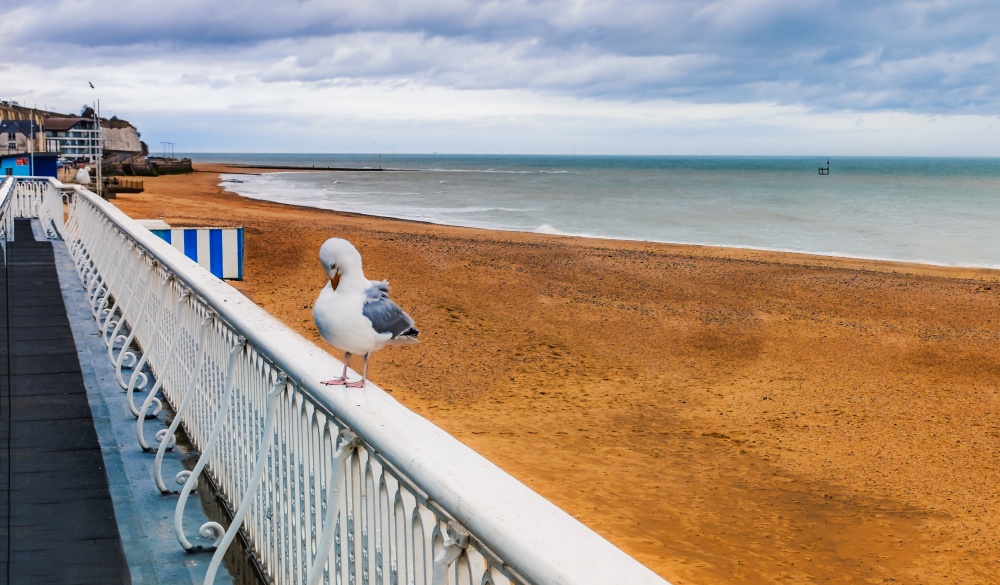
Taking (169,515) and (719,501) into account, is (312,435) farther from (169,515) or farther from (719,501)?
(719,501)

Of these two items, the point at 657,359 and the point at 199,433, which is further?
the point at 657,359

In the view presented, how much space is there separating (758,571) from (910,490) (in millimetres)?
2938

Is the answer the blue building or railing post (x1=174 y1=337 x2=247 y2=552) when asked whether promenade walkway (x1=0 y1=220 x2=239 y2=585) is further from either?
the blue building

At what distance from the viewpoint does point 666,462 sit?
10281mm

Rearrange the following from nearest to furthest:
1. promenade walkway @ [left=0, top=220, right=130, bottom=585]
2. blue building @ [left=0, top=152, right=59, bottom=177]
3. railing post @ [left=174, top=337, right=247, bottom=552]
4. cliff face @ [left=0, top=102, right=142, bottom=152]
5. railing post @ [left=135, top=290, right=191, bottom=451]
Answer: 1. promenade walkway @ [left=0, top=220, right=130, bottom=585]
2. railing post @ [left=174, top=337, right=247, bottom=552]
3. railing post @ [left=135, top=290, right=191, bottom=451]
4. blue building @ [left=0, top=152, right=59, bottom=177]
5. cliff face @ [left=0, top=102, right=142, bottom=152]

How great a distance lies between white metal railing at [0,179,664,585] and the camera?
1.44 m

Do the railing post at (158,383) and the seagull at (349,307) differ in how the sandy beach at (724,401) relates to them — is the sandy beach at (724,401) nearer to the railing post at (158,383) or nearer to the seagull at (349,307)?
the railing post at (158,383)

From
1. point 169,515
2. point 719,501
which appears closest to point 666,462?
point 719,501

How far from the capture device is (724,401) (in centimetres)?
1298

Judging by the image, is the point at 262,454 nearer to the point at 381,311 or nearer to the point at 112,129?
the point at 381,311

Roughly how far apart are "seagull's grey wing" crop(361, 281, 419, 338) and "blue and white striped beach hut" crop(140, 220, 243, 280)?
7511 mm

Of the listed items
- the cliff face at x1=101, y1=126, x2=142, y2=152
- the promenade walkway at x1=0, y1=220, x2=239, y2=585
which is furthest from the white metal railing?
the cliff face at x1=101, y1=126, x2=142, y2=152

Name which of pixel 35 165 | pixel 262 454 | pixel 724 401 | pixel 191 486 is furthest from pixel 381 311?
pixel 35 165

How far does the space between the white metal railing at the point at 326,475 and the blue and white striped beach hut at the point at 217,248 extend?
4.48 metres
